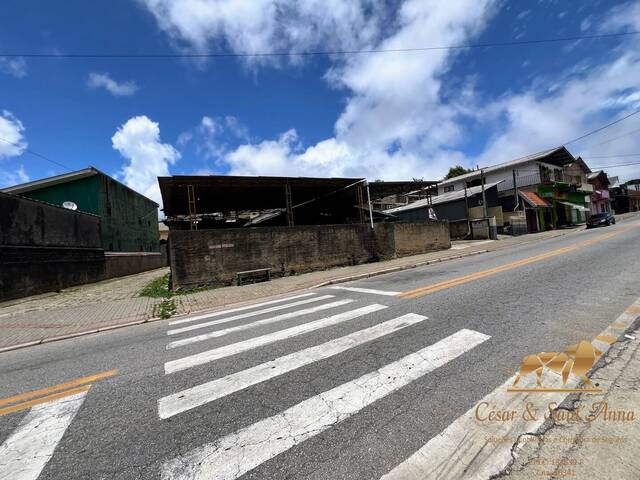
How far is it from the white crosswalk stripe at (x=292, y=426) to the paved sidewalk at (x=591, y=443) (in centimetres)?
121

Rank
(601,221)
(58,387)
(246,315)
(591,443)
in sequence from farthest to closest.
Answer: (601,221), (246,315), (58,387), (591,443)

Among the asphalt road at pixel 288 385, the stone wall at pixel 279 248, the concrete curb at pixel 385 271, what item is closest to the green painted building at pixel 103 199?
the stone wall at pixel 279 248

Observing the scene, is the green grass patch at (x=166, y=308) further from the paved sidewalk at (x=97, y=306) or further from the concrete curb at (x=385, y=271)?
the concrete curb at (x=385, y=271)

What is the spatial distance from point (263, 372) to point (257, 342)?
3.78ft

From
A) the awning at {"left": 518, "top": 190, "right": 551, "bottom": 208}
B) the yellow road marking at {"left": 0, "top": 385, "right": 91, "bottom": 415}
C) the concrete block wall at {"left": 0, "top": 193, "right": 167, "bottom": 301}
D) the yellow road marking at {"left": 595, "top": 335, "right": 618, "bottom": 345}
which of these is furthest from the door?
the concrete block wall at {"left": 0, "top": 193, "right": 167, "bottom": 301}

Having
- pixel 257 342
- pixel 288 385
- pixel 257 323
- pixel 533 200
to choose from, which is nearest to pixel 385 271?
pixel 257 323

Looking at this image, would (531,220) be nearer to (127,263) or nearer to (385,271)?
(385,271)

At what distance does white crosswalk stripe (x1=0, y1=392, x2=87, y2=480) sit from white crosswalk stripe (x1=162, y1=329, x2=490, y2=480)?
1.15 m

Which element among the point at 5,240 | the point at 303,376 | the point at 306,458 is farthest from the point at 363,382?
the point at 5,240

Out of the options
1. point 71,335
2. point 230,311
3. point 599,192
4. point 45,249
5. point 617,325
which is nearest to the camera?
point 617,325

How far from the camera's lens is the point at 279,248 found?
13602 millimetres

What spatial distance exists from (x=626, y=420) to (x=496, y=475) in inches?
56.4

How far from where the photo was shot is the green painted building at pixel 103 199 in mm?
20328

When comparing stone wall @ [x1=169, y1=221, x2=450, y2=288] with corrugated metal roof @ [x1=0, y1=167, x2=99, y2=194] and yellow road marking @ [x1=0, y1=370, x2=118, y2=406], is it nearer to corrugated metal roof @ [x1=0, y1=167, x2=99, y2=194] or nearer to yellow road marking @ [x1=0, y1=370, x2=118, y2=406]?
yellow road marking @ [x1=0, y1=370, x2=118, y2=406]
